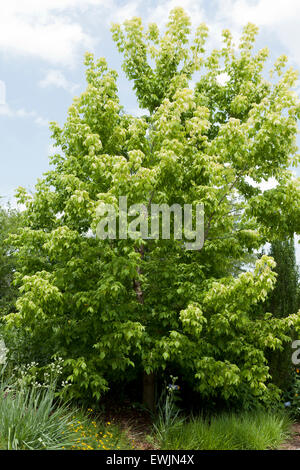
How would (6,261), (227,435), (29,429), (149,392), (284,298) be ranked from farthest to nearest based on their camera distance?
1. (6,261)
2. (284,298)
3. (149,392)
4. (227,435)
5. (29,429)

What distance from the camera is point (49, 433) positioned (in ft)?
17.4

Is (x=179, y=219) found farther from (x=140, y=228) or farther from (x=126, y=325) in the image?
(x=126, y=325)

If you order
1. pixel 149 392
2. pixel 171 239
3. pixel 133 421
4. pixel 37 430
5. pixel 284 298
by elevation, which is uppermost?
pixel 171 239

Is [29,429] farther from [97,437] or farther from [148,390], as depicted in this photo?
[148,390]

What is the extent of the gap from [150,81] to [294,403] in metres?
7.62

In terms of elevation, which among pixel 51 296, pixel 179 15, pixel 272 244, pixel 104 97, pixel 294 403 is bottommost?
pixel 294 403

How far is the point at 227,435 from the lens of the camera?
21.6 feet

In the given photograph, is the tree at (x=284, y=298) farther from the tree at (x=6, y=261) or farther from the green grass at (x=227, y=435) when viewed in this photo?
the tree at (x=6, y=261)

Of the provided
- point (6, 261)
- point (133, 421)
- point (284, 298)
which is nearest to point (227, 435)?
point (133, 421)

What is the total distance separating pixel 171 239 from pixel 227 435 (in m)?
3.28

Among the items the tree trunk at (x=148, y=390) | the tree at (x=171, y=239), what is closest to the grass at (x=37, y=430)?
the tree at (x=171, y=239)

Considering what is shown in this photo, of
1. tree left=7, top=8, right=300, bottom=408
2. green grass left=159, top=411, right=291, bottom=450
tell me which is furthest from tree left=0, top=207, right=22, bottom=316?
green grass left=159, top=411, right=291, bottom=450
